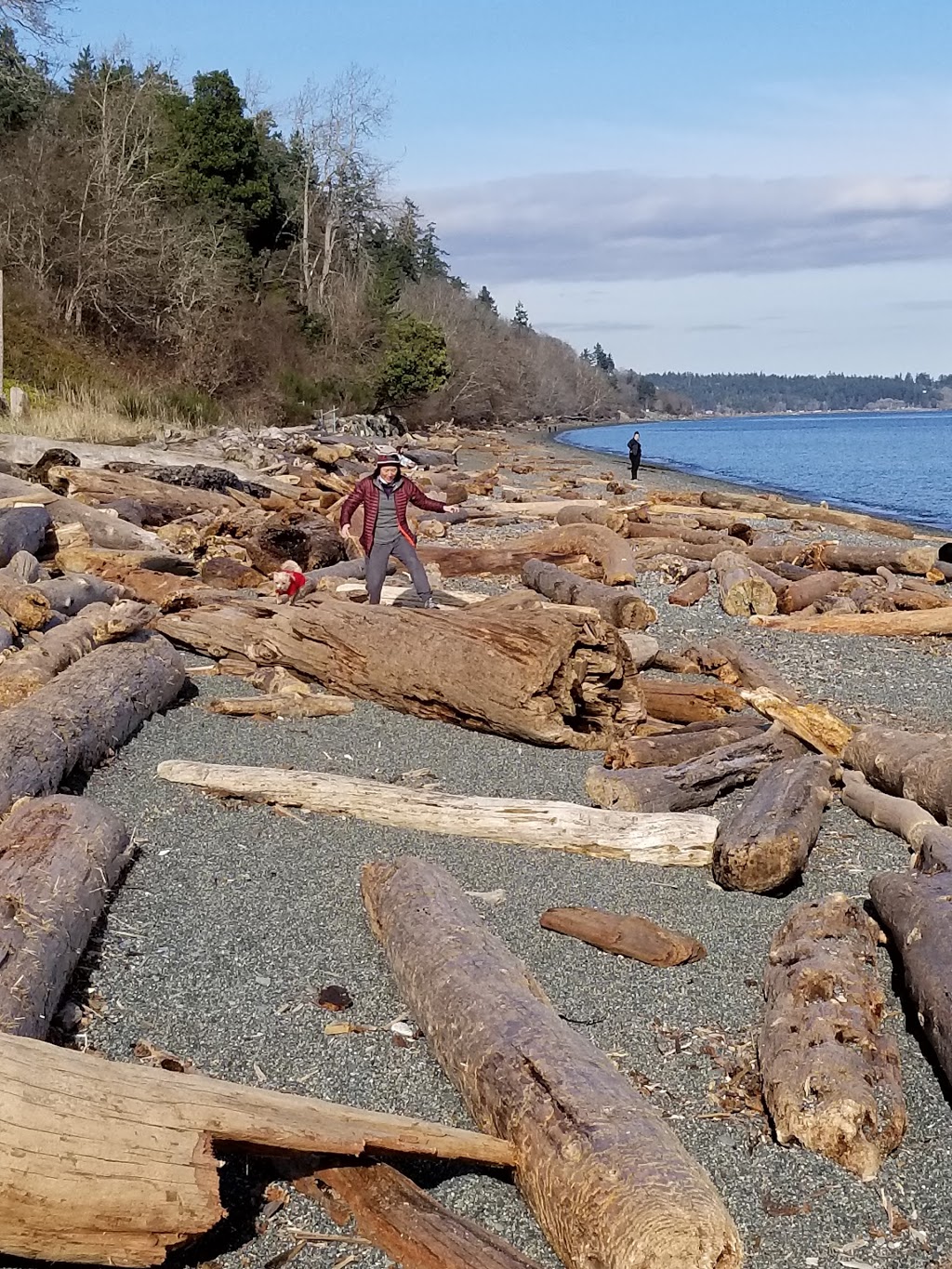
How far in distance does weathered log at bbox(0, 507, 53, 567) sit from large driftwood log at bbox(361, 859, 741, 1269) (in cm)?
785

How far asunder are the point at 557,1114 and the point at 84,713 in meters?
4.32

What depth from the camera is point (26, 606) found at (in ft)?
28.3

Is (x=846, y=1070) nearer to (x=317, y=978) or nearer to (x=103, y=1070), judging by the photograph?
(x=317, y=978)

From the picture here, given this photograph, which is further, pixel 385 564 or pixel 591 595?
pixel 591 595

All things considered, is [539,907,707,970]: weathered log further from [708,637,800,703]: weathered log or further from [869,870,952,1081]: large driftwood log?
[708,637,800,703]: weathered log

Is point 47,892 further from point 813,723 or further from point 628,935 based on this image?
point 813,723

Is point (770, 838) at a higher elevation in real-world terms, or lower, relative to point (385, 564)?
lower

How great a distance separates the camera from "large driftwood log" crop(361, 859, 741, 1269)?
2.91 metres

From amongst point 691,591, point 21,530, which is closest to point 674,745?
point 691,591

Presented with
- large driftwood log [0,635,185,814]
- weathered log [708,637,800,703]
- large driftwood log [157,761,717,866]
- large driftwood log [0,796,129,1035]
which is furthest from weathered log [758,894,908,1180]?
weathered log [708,637,800,703]

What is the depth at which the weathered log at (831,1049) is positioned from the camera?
3.62 meters

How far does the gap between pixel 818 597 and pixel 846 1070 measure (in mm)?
9959

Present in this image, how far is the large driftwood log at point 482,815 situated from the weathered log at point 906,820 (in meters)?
1.05

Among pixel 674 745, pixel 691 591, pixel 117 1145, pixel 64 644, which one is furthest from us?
pixel 691 591
